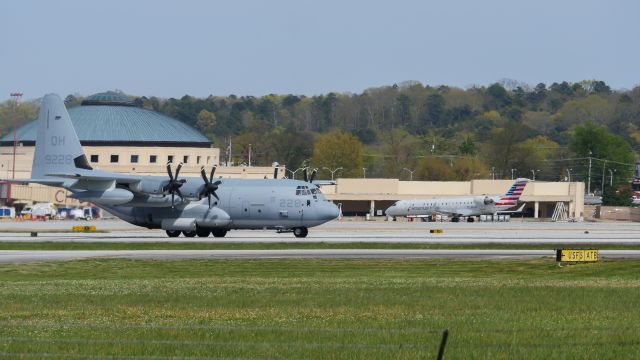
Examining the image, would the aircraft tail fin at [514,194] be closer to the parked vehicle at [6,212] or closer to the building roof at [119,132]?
the parked vehicle at [6,212]

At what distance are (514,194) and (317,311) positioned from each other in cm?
12152

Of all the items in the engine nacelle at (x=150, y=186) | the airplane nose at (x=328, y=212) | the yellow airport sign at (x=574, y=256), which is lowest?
the yellow airport sign at (x=574, y=256)

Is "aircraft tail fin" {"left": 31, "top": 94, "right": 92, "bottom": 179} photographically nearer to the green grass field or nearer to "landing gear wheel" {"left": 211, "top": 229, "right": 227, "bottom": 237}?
"landing gear wheel" {"left": 211, "top": 229, "right": 227, "bottom": 237}

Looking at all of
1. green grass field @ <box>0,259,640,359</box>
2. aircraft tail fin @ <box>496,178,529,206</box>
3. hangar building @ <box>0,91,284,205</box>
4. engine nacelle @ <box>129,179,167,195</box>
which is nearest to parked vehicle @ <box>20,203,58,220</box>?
hangar building @ <box>0,91,284,205</box>

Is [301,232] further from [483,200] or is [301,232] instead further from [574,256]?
[483,200]

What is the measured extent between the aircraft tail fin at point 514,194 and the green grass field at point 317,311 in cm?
9857

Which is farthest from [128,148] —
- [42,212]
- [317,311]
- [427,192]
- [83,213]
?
[317,311]

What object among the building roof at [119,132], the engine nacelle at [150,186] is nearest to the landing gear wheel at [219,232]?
the engine nacelle at [150,186]

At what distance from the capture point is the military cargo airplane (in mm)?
152125

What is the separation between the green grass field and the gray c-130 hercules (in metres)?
27.9

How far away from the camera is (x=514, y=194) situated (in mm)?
151750

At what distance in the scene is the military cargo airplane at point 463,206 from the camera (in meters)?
152

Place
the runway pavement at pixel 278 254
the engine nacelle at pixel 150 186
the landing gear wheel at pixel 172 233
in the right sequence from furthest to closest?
the landing gear wheel at pixel 172 233
the engine nacelle at pixel 150 186
the runway pavement at pixel 278 254

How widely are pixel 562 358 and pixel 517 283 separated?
19246mm
